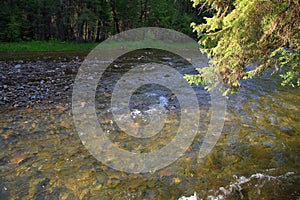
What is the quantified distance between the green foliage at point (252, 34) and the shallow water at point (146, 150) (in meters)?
2.23

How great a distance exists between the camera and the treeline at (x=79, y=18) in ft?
99.8

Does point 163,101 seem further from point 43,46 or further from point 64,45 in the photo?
point 64,45

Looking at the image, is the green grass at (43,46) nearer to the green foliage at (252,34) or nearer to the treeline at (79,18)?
the treeline at (79,18)

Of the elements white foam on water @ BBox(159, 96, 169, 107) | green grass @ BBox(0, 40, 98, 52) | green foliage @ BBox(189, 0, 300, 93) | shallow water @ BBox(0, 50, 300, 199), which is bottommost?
shallow water @ BBox(0, 50, 300, 199)

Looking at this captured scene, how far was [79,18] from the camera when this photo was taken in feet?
106

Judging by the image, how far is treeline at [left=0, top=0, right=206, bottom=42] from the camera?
99.8 ft

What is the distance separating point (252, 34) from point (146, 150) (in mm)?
4094

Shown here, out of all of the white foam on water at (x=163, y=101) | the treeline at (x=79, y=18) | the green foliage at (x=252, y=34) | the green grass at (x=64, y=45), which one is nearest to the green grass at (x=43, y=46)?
the green grass at (x=64, y=45)

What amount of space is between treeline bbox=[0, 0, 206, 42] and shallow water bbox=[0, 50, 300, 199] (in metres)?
22.4

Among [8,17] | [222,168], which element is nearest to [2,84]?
[222,168]

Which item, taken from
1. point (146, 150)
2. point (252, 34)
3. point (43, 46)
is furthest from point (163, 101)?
point (43, 46)

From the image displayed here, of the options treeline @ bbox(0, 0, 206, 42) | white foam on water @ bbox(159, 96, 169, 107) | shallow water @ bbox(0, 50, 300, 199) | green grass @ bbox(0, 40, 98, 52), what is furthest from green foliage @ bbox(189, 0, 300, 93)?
treeline @ bbox(0, 0, 206, 42)

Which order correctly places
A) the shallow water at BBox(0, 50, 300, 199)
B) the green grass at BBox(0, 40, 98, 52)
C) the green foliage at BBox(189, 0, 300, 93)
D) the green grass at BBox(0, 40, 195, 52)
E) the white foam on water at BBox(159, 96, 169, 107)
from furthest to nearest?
the green grass at BBox(0, 40, 195, 52) → the green grass at BBox(0, 40, 98, 52) → the white foam on water at BBox(159, 96, 169, 107) → the shallow water at BBox(0, 50, 300, 199) → the green foliage at BBox(189, 0, 300, 93)

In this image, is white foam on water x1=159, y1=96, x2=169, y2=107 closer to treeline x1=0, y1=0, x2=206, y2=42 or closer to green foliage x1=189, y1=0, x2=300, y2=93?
green foliage x1=189, y1=0, x2=300, y2=93
